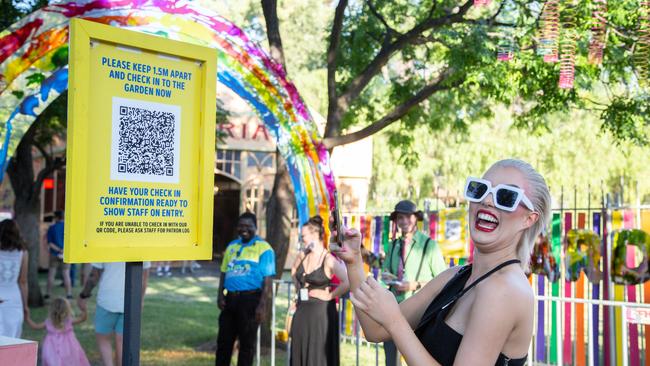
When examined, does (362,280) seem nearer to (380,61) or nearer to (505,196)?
(505,196)

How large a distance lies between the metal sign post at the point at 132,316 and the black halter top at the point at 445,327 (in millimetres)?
1073

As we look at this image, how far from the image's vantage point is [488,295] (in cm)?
230

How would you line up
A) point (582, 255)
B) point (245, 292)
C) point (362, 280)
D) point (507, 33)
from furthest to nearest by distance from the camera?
point (507, 33)
point (582, 255)
point (245, 292)
point (362, 280)

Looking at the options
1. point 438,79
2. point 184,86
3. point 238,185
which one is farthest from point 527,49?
point 238,185

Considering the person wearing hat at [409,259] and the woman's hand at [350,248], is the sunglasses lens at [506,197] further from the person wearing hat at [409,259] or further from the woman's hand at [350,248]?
the person wearing hat at [409,259]

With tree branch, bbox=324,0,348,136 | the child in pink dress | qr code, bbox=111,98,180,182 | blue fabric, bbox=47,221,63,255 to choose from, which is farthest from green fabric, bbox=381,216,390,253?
qr code, bbox=111,98,180,182

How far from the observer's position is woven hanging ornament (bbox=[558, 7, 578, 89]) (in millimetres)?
9008

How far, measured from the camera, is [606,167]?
2609cm

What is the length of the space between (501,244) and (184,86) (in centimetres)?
144

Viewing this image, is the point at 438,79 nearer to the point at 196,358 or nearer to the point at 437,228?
the point at 437,228

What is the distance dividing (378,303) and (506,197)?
524 millimetres

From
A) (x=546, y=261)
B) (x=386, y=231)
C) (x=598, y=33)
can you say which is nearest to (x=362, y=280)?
(x=598, y=33)

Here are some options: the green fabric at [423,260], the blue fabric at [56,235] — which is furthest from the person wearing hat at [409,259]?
the blue fabric at [56,235]

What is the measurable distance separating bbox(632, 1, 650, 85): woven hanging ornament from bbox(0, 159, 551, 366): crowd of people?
3610 mm
